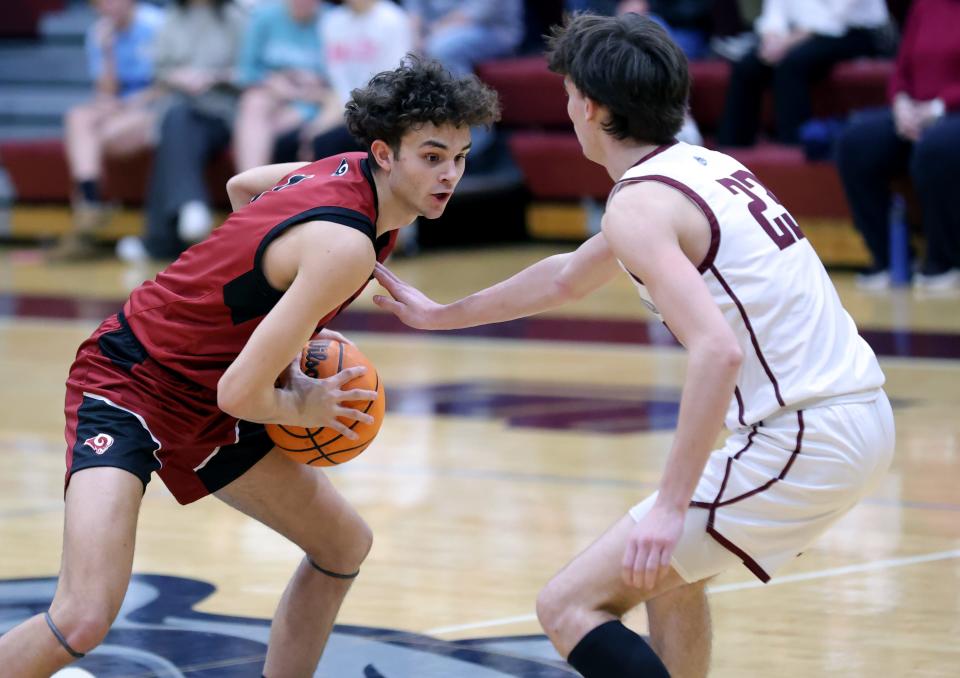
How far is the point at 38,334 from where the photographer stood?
8.73 metres

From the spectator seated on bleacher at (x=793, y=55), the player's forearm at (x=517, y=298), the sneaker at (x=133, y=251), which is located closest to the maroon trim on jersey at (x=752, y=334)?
the player's forearm at (x=517, y=298)

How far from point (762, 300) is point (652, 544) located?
49 cm

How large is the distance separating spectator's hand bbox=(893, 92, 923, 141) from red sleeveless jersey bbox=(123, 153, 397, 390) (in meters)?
6.15

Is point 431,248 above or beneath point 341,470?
beneath

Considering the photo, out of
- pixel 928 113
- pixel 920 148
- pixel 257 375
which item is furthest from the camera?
pixel 928 113

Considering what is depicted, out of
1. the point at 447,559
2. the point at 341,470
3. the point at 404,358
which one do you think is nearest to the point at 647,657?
the point at 447,559

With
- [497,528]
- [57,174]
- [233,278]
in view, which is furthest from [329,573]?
[57,174]

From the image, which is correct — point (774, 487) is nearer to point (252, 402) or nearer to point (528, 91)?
point (252, 402)

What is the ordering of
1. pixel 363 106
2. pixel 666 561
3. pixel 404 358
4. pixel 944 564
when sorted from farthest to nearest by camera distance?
1. pixel 404 358
2. pixel 944 564
3. pixel 363 106
4. pixel 666 561

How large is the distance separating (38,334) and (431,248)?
4096mm

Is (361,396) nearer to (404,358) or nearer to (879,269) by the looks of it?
(404,358)

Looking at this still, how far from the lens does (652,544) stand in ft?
8.92

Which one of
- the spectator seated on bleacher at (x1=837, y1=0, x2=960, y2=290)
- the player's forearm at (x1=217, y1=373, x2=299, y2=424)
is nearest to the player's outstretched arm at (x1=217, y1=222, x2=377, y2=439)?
the player's forearm at (x1=217, y1=373, x2=299, y2=424)

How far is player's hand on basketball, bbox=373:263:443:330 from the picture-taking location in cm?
357
